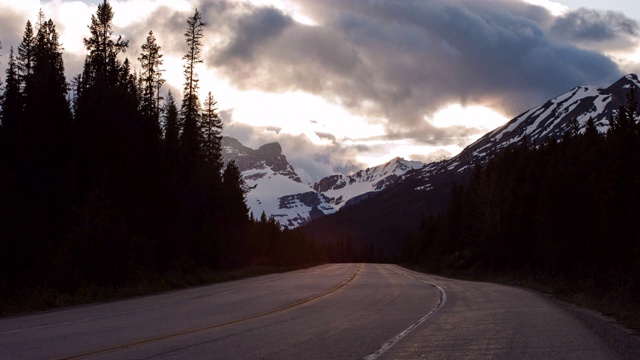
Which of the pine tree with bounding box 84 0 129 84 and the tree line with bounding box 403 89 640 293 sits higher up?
the pine tree with bounding box 84 0 129 84

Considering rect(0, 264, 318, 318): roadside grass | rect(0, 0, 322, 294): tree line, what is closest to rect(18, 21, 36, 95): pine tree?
rect(0, 0, 322, 294): tree line

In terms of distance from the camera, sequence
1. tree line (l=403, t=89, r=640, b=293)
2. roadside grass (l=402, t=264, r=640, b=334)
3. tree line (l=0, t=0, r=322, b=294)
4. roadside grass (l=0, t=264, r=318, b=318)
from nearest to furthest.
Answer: roadside grass (l=402, t=264, r=640, b=334) < roadside grass (l=0, t=264, r=318, b=318) < tree line (l=0, t=0, r=322, b=294) < tree line (l=403, t=89, r=640, b=293)

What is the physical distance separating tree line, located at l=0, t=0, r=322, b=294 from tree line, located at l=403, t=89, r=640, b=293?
26.3 meters

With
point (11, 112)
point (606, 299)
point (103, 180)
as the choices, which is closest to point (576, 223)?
point (606, 299)

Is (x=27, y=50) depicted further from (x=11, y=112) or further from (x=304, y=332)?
(x=304, y=332)

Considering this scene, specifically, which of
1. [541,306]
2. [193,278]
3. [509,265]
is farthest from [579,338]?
[509,265]

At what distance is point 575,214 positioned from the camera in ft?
149

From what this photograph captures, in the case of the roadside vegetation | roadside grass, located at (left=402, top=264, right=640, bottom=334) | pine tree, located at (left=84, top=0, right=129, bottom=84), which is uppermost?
pine tree, located at (left=84, top=0, right=129, bottom=84)

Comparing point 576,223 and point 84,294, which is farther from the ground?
point 576,223

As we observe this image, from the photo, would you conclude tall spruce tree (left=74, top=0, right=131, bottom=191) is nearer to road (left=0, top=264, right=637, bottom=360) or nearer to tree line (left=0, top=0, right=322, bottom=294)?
tree line (left=0, top=0, right=322, bottom=294)

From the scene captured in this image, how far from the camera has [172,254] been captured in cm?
4575

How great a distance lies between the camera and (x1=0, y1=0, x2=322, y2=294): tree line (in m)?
29.2

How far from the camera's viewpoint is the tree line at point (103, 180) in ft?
95.8

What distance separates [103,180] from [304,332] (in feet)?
75.1
